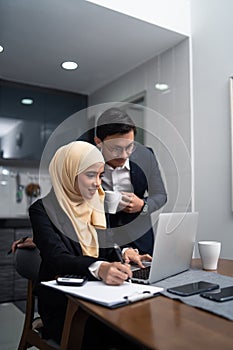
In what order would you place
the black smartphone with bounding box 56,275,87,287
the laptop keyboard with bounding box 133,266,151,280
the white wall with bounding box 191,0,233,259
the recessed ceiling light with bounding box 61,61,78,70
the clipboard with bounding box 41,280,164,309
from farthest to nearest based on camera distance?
the recessed ceiling light with bounding box 61,61,78,70, the white wall with bounding box 191,0,233,259, the laptop keyboard with bounding box 133,266,151,280, the black smartphone with bounding box 56,275,87,287, the clipboard with bounding box 41,280,164,309

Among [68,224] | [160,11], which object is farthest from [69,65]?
[68,224]

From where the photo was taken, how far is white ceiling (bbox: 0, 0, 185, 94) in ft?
7.98

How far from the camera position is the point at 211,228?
2.52 metres

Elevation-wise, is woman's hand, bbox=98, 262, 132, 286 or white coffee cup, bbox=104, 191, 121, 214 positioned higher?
white coffee cup, bbox=104, 191, 121, 214

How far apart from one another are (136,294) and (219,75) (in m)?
2.05

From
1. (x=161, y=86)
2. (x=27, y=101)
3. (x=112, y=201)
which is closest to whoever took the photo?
(x=112, y=201)

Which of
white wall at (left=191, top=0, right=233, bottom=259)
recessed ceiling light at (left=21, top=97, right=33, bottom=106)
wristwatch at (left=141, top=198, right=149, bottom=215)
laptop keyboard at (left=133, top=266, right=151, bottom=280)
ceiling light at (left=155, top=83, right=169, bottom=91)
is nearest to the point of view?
laptop keyboard at (left=133, top=266, right=151, bottom=280)

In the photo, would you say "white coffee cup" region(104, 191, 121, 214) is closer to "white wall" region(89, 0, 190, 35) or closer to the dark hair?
the dark hair

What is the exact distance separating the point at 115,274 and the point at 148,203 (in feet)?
1.85

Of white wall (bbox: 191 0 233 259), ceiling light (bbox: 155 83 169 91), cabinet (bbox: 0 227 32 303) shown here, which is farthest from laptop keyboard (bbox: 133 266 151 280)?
cabinet (bbox: 0 227 32 303)

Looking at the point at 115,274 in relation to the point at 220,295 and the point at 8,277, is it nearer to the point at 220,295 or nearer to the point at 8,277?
the point at 220,295

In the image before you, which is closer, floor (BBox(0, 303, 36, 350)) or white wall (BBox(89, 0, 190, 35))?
floor (BBox(0, 303, 36, 350))

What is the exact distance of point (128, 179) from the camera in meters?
1.29

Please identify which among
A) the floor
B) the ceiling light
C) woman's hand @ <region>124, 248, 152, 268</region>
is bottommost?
the floor
